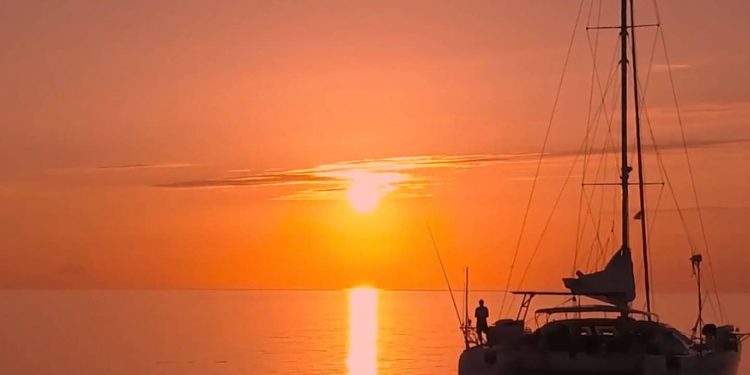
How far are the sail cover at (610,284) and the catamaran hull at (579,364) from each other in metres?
3.79

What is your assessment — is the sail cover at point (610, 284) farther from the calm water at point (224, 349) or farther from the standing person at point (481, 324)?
the calm water at point (224, 349)

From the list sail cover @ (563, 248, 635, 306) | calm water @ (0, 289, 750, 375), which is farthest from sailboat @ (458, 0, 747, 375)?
calm water @ (0, 289, 750, 375)

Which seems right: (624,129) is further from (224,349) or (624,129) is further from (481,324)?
(224,349)

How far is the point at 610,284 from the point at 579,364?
18.0ft

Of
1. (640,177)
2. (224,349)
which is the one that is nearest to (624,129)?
(640,177)

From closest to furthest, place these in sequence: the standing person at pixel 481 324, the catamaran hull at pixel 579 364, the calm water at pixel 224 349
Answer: the catamaran hull at pixel 579 364 → the standing person at pixel 481 324 → the calm water at pixel 224 349

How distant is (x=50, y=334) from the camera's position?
123 m

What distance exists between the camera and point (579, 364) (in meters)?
44.3

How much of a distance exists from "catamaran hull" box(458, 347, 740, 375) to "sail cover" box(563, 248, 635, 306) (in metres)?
3.79

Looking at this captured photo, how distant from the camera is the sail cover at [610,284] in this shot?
48625 millimetres

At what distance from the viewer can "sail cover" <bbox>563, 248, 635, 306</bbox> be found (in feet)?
160

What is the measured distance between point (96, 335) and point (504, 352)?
8161 cm

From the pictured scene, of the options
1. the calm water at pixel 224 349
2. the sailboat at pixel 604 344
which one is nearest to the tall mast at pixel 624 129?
the sailboat at pixel 604 344

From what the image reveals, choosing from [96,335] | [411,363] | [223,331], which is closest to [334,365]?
[411,363]
